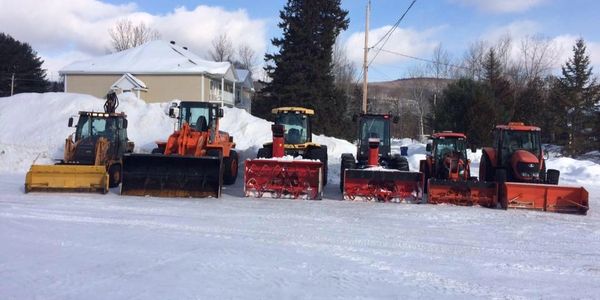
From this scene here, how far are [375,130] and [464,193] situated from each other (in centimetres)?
386

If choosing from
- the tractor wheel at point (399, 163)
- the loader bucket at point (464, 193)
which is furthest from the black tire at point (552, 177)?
the tractor wheel at point (399, 163)

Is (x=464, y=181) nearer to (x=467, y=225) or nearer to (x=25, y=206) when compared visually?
(x=467, y=225)

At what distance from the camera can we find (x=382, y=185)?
1530cm

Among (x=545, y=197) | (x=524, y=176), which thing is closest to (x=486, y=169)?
(x=524, y=176)

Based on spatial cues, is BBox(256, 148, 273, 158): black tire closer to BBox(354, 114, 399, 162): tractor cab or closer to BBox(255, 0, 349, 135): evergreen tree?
BBox(354, 114, 399, 162): tractor cab

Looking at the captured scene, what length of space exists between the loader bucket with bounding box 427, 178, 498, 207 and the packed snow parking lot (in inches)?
22.3

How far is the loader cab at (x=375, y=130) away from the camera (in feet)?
58.5

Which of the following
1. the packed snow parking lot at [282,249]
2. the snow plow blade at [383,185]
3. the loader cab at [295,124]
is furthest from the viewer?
the loader cab at [295,124]

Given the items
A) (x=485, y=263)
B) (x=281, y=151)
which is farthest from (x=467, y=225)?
(x=281, y=151)

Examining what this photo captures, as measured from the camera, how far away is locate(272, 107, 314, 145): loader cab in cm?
1839

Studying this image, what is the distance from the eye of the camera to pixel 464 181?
15.0m

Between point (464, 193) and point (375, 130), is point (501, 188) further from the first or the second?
point (375, 130)

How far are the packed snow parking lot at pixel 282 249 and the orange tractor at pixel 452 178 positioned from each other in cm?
61

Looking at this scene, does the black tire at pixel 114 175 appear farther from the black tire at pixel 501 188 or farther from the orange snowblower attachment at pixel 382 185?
the black tire at pixel 501 188
